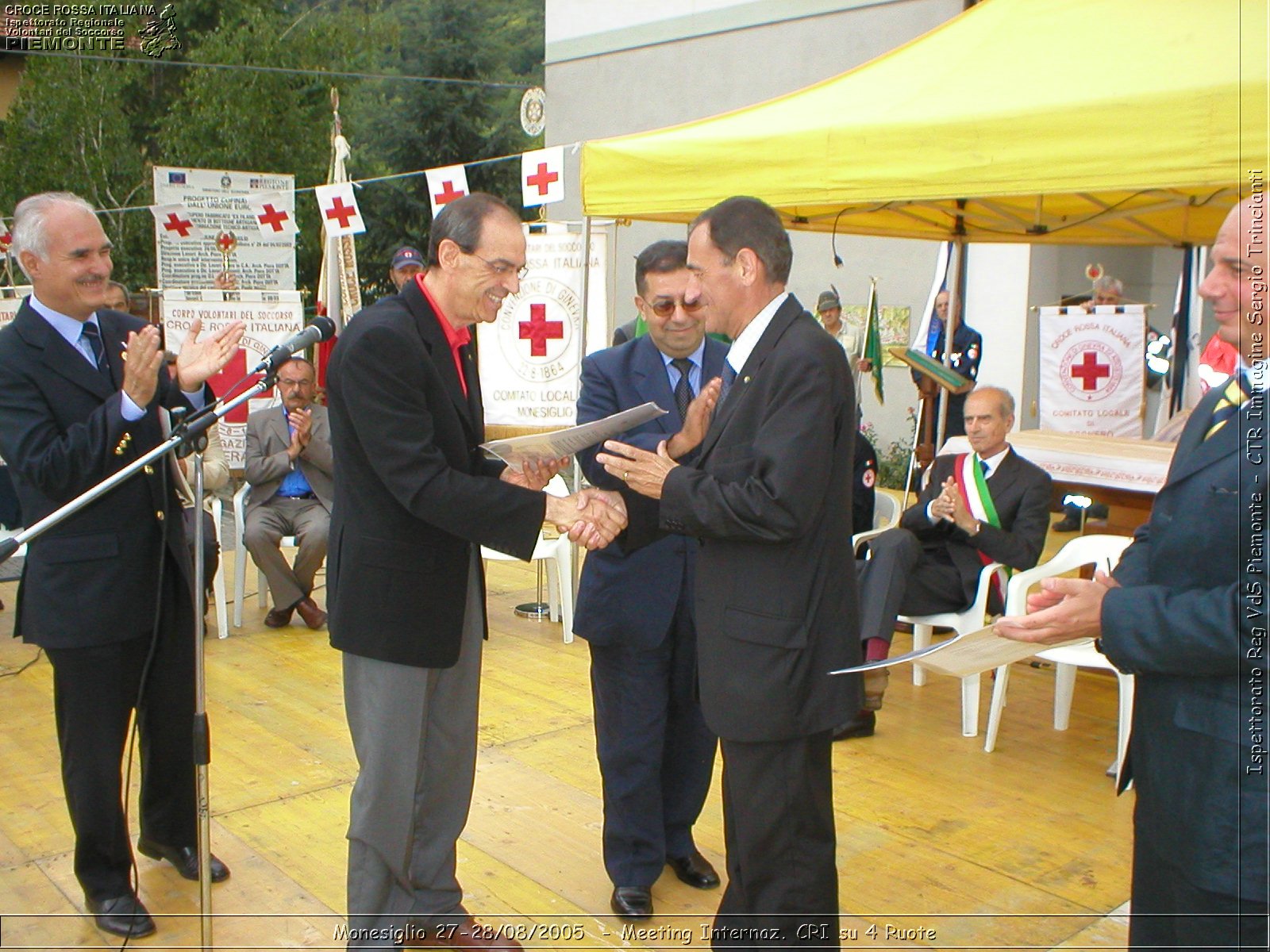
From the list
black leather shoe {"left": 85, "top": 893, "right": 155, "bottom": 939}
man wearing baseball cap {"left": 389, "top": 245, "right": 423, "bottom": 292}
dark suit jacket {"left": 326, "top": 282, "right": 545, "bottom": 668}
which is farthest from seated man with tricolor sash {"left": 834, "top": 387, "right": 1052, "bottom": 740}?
man wearing baseball cap {"left": 389, "top": 245, "right": 423, "bottom": 292}

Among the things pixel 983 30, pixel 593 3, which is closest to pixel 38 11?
pixel 593 3

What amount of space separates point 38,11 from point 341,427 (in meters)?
19.3

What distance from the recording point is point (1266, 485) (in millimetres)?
1797

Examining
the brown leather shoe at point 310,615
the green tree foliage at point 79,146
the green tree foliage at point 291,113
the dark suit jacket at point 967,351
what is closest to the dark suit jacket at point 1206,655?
the brown leather shoe at point 310,615

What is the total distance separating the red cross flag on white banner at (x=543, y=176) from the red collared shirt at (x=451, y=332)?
4.16 metres

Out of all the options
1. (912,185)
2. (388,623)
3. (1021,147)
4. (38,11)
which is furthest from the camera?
(38,11)

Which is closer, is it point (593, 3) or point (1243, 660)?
point (1243, 660)

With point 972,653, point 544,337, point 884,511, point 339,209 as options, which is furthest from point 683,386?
point 339,209

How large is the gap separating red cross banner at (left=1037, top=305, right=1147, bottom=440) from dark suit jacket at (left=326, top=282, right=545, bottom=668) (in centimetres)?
533

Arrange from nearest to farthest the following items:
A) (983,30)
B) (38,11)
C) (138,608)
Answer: (138,608) → (983,30) → (38,11)

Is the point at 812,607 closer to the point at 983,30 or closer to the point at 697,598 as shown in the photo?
the point at 697,598

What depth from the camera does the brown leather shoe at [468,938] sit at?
2861 mm

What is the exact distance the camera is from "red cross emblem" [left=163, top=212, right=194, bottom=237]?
10328 millimetres

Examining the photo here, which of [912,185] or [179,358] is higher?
[912,185]
